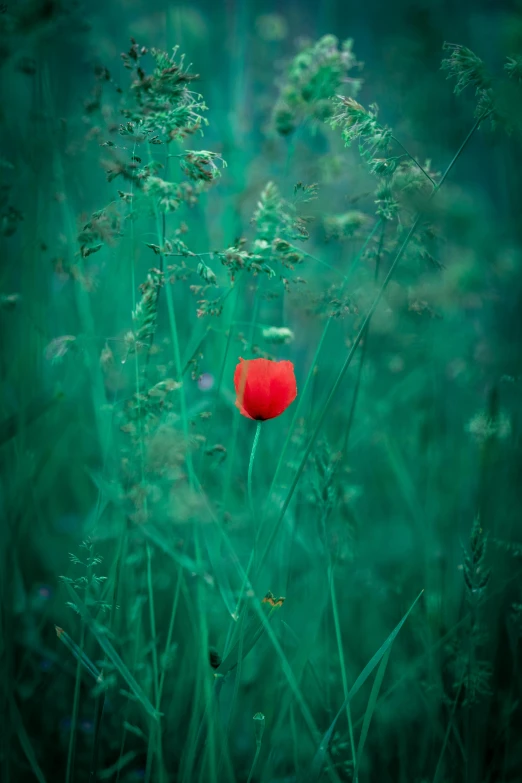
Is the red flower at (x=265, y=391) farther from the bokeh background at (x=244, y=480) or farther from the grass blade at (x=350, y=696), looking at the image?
the grass blade at (x=350, y=696)

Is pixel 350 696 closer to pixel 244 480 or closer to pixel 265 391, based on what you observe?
pixel 265 391

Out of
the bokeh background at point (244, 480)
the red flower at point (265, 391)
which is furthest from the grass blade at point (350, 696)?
the red flower at point (265, 391)

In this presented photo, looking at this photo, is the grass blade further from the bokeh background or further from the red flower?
the red flower

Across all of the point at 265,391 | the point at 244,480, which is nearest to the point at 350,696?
the point at 265,391

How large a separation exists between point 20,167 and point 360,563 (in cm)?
115

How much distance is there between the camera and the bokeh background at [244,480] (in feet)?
2.68

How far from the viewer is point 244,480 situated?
1329mm

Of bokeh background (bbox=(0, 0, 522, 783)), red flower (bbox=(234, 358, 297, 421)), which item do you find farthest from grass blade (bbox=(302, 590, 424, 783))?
red flower (bbox=(234, 358, 297, 421))

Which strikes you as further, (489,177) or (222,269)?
(489,177)

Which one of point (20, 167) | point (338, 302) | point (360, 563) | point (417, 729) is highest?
point (20, 167)

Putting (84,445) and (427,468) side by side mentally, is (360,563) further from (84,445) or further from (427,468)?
(84,445)

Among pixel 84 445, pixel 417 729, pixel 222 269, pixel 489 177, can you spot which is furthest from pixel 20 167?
pixel 489 177

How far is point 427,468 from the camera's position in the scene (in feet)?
4.64

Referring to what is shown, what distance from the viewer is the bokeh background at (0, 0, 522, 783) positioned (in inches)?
32.1
